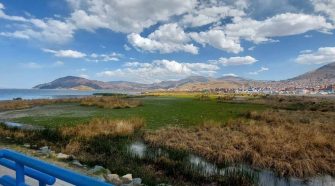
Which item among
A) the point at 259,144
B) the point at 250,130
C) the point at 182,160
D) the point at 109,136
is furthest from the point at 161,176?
the point at 250,130

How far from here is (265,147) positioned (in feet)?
55.3

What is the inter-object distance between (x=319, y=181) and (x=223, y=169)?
3959 millimetres

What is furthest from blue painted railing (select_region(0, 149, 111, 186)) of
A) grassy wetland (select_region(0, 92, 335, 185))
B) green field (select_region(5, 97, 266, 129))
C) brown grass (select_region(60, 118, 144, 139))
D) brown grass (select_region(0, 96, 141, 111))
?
brown grass (select_region(0, 96, 141, 111))

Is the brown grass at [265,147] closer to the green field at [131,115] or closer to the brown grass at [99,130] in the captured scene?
the brown grass at [99,130]

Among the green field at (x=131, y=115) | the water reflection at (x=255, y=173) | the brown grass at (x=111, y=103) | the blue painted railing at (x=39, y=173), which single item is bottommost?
the water reflection at (x=255, y=173)

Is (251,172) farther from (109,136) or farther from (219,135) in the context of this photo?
(109,136)

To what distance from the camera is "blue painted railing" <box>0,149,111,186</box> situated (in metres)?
3.69

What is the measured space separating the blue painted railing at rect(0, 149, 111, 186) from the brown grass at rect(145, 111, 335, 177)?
37.3ft

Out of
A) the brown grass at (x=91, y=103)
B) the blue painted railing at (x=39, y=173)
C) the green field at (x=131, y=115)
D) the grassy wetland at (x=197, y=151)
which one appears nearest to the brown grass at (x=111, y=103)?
the brown grass at (x=91, y=103)

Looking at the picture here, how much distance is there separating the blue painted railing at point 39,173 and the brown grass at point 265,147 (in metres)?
11.4

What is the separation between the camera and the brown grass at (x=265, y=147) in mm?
14453

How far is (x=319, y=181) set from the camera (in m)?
12.9

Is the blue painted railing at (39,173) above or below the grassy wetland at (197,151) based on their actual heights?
above

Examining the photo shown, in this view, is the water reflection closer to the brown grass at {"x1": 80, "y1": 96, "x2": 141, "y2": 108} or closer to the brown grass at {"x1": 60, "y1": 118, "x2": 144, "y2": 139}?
the brown grass at {"x1": 60, "y1": 118, "x2": 144, "y2": 139}
